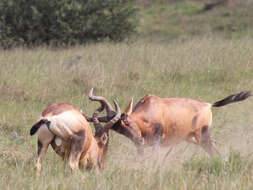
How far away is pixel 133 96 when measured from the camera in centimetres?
1102

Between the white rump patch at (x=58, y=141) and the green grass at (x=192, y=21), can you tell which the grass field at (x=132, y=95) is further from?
the green grass at (x=192, y=21)

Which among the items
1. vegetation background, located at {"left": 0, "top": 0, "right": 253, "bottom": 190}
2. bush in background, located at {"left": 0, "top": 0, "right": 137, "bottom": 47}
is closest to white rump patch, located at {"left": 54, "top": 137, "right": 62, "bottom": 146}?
vegetation background, located at {"left": 0, "top": 0, "right": 253, "bottom": 190}

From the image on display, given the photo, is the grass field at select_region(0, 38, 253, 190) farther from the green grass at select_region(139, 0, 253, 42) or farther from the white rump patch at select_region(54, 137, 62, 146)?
the green grass at select_region(139, 0, 253, 42)

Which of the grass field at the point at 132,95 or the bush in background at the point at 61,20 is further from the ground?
the bush in background at the point at 61,20

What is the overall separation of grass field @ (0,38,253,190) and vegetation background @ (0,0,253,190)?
1cm

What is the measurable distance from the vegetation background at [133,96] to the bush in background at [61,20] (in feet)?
15.6

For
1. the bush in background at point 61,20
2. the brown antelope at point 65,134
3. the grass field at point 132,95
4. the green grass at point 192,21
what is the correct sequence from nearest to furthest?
the grass field at point 132,95
the brown antelope at point 65,134
the bush in background at point 61,20
the green grass at point 192,21

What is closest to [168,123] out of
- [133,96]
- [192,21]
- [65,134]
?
[65,134]

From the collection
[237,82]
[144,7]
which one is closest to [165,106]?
[237,82]

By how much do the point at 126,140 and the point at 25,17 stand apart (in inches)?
565

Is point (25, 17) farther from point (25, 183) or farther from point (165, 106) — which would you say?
point (25, 183)

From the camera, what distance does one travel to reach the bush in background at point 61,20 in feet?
68.0

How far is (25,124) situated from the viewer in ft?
29.8

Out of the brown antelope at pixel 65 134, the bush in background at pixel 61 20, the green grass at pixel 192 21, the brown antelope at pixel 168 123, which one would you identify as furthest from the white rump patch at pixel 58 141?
the green grass at pixel 192 21
